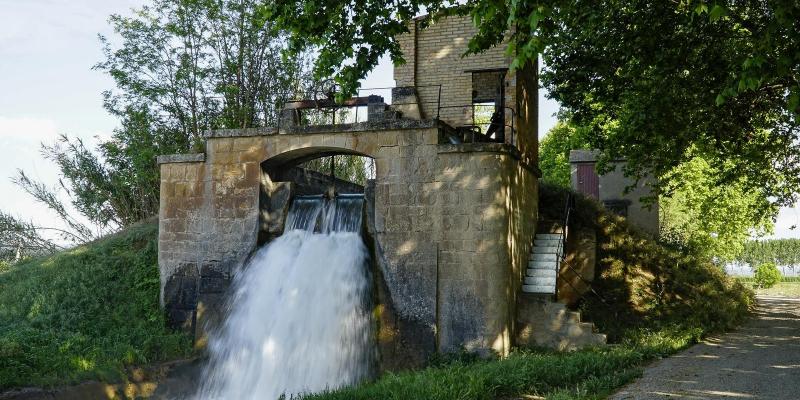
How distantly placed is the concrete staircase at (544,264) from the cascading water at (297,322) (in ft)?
10.6

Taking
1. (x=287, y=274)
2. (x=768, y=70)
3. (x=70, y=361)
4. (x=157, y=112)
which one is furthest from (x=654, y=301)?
(x=157, y=112)

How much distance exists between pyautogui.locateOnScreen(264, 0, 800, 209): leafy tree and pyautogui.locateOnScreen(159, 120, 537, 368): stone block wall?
169 cm

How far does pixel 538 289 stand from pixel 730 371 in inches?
142

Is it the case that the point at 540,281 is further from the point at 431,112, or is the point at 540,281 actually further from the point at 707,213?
the point at 707,213

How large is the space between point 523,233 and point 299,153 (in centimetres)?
470

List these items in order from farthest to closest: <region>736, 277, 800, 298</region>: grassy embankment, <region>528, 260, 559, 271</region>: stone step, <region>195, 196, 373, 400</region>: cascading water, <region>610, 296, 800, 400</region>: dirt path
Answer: <region>736, 277, 800, 298</region>: grassy embankment → <region>528, 260, 559, 271</region>: stone step → <region>195, 196, 373, 400</region>: cascading water → <region>610, 296, 800, 400</region>: dirt path

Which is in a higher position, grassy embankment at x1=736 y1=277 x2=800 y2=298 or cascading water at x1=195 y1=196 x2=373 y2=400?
cascading water at x1=195 y1=196 x2=373 y2=400

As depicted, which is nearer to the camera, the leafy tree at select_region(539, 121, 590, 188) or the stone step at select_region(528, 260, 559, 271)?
the stone step at select_region(528, 260, 559, 271)

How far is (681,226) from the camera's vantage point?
28812mm

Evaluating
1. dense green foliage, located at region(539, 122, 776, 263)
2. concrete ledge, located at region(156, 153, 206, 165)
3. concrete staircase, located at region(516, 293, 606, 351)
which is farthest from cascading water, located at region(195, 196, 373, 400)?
dense green foliage, located at region(539, 122, 776, 263)

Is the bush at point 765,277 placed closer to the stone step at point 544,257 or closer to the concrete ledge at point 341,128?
the stone step at point 544,257

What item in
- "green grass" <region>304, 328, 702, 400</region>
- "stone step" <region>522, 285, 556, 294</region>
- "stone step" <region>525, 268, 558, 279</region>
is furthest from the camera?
"stone step" <region>525, 268, 558, 279</region>

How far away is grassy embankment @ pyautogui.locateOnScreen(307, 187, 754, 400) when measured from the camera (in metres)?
7.82

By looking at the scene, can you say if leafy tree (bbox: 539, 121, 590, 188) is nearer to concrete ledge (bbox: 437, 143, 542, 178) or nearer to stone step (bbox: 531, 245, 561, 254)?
stone step (bbox: 531, 245, 561, 254)
